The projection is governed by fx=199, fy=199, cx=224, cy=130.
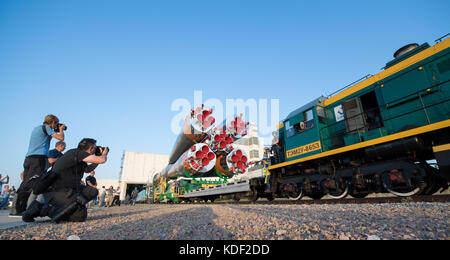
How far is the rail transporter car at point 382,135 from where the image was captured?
12.5 feet

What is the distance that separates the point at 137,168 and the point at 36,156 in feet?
84.5

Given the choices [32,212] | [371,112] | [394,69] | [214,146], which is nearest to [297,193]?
[371,112]

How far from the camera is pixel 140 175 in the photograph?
2702cm

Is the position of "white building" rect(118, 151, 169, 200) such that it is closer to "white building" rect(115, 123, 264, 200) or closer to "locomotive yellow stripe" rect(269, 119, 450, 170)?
"white building" rect(115, 123, 264, 200)

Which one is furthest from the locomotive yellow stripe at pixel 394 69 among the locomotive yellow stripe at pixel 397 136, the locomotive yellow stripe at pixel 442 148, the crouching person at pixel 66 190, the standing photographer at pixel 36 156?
Result: the standing photographer at pixel 36 156

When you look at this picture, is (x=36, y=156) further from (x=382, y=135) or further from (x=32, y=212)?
(x=382, y=135)

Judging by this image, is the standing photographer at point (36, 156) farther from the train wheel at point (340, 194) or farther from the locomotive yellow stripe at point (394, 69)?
the locomotive yellow stripe at point (394, 69)

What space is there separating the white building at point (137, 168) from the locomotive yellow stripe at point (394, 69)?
24.4 metres

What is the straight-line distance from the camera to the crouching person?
2.65 metres

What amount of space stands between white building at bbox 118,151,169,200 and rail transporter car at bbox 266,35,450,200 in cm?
2344

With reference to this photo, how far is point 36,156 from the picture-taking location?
11.0ft

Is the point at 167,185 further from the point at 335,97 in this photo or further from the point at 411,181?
the point at 411,181
